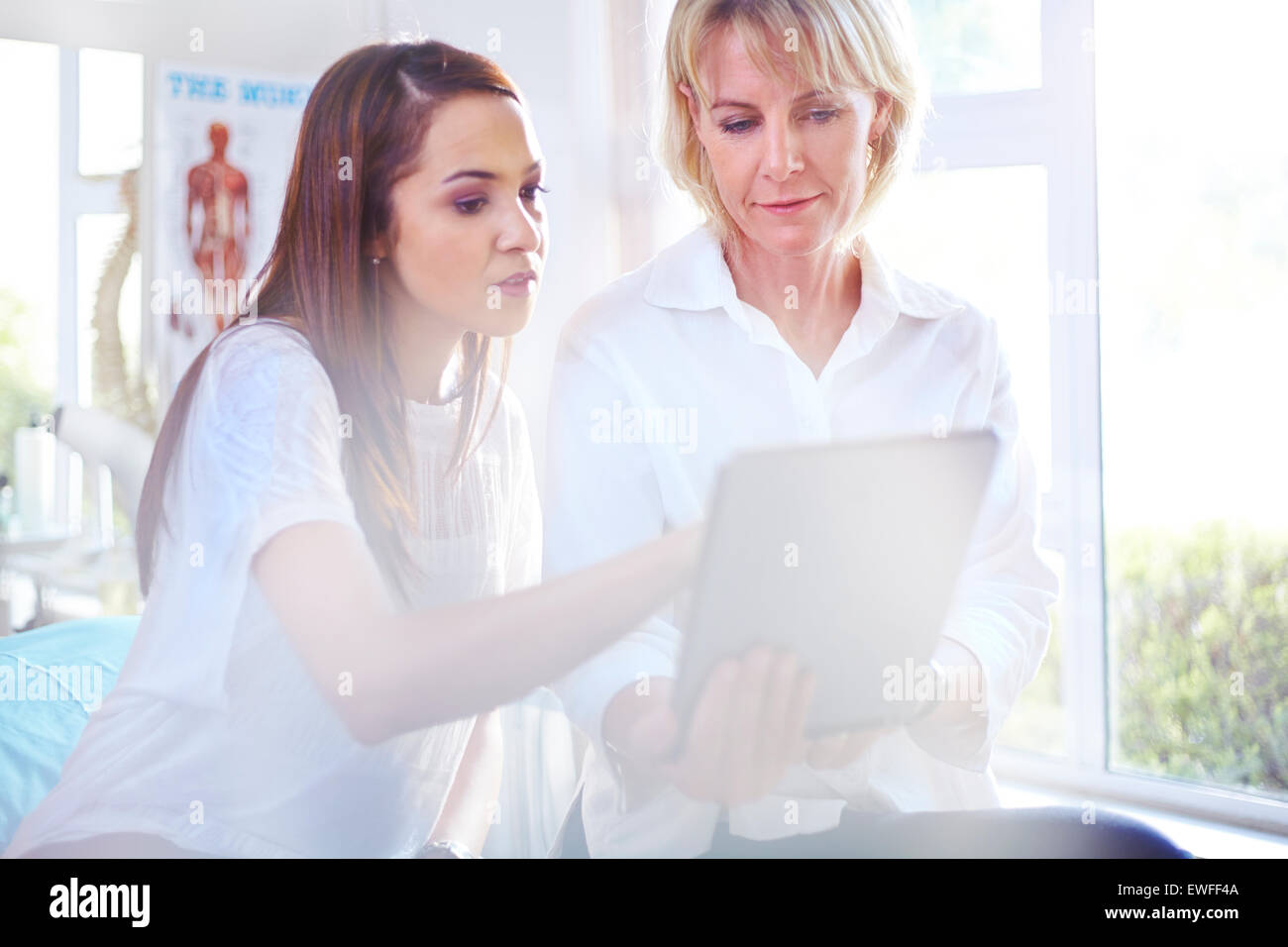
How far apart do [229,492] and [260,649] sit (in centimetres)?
15

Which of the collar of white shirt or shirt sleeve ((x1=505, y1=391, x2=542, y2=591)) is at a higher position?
the collar of white shirt

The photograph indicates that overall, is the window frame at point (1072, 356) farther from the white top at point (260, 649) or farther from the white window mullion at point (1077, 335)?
the white top at point (260, 649)

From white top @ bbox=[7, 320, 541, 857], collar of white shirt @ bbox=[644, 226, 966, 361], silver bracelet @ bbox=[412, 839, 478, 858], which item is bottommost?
silver bracelet @ bbox=[412, 839, 478, 858]

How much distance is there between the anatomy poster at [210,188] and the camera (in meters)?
1.09

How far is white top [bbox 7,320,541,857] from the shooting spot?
3.02 ft

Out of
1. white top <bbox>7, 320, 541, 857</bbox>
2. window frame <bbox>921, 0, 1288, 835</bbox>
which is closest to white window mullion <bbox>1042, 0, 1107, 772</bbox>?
window frame <bbox>921, 0, 1288, 835</bbox>

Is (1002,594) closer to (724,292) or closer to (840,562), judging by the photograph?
(840,562)

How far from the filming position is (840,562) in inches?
34.4

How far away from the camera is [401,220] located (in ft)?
3.20

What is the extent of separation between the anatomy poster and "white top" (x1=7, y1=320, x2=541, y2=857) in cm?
16

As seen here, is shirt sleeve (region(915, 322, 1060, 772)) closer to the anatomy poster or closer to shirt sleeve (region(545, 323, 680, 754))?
shirt sleeve (region(545, 323, 680, 754))

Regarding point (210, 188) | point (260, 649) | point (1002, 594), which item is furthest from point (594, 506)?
point (210, 188)

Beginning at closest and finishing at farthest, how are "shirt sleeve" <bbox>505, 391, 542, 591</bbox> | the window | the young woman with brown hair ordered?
the young woman with brown hair, "shirt sleeve" <bbox>505, 391, 542, 591</bbox>, the window
